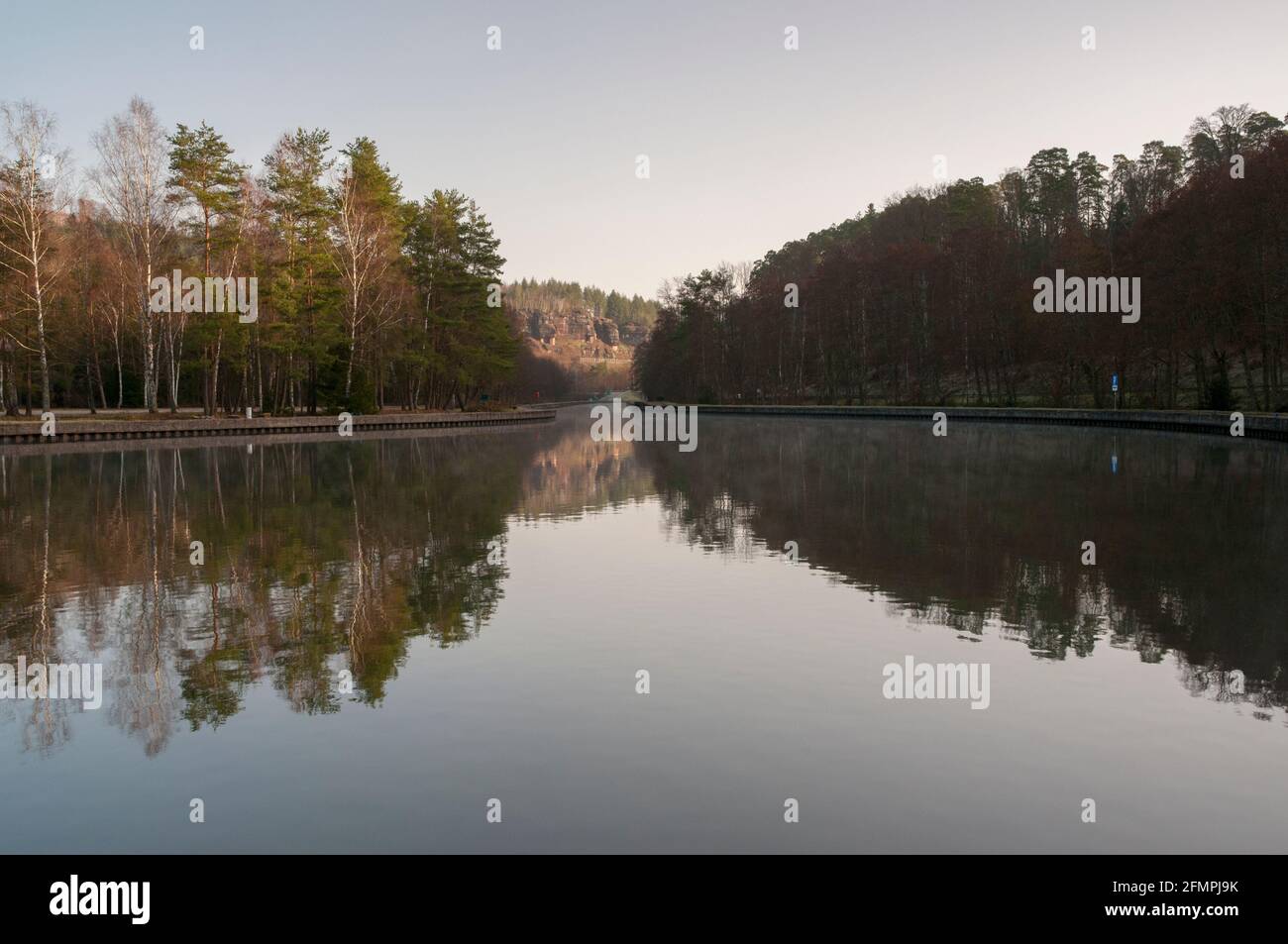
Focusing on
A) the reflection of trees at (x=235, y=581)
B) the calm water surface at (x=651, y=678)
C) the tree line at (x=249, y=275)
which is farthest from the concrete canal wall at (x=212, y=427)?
the calm water surface at (x=651, y=678)

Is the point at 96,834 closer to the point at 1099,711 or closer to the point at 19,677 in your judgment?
the point at 19,677

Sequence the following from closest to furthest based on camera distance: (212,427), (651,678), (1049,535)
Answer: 1. (651,678)
2. (1049,535)
3. (212,427)

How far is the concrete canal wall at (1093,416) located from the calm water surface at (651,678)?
29.5m

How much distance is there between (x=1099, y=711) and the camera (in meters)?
8.29

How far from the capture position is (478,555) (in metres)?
16.6

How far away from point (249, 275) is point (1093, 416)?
5617cm

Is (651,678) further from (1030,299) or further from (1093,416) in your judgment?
(1030,299)

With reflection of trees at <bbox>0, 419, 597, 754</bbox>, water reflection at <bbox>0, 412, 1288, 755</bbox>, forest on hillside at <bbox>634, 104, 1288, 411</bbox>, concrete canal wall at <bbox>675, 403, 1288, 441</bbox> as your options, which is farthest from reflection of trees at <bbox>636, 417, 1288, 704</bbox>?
forest on hillside at <bbox>634, 104, 1288, 411</bbox>

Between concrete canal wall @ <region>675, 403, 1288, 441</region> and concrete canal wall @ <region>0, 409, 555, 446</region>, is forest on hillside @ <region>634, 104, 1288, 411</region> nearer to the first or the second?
concrete canal wall @ <region>675, 403, 1288, 441</region>

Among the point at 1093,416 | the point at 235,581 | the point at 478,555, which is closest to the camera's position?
the point at 235,581

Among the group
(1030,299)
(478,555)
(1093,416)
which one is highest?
(1030,299)

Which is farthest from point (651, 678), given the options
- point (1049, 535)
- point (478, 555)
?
point (1049, 535)
